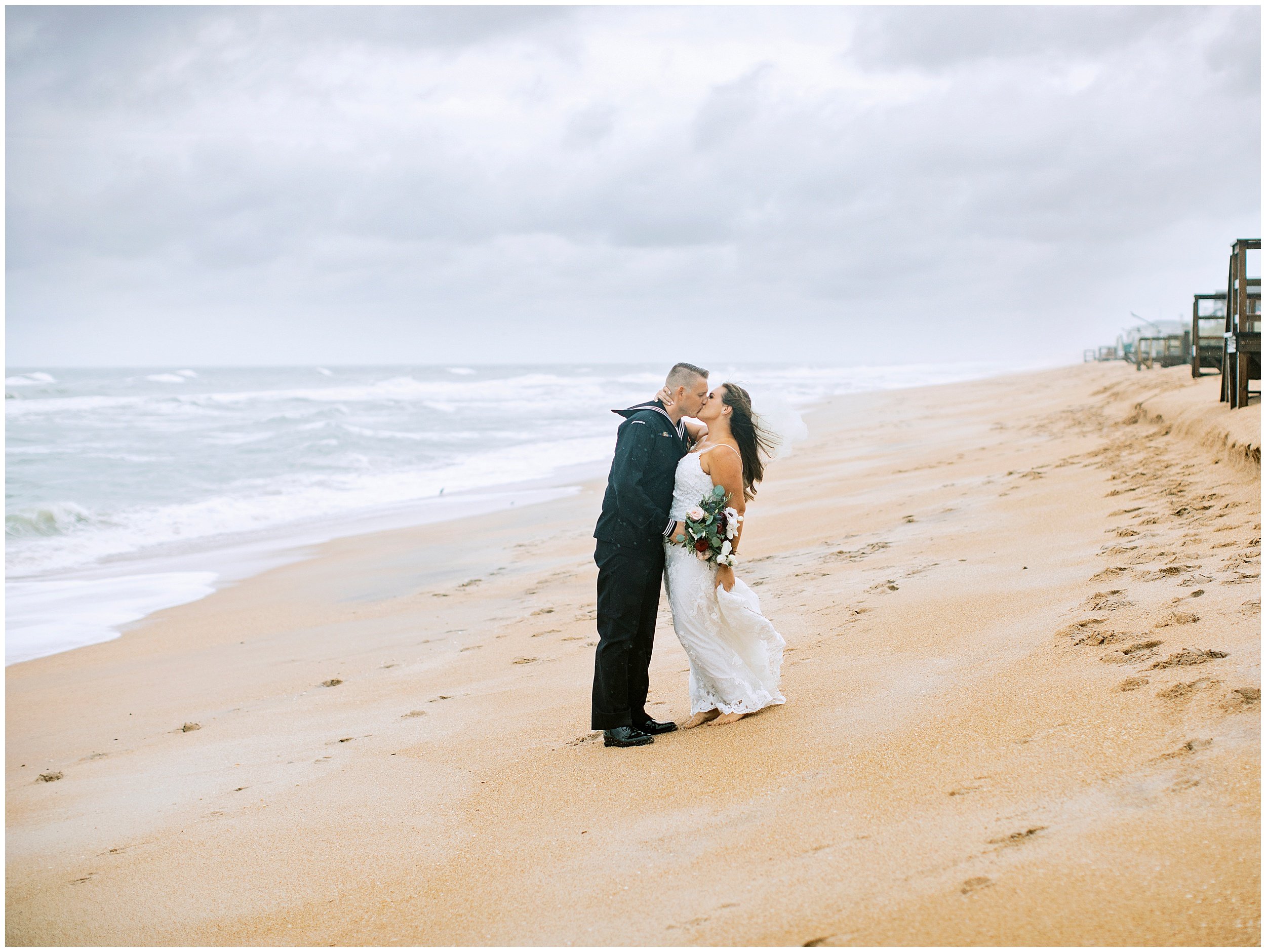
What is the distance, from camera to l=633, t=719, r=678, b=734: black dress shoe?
15.0 ft

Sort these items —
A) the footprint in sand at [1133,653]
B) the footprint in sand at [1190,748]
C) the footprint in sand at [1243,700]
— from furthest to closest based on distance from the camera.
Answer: the footprint in sand at [1133,653], the footprint in sand at [1243,700], the footprint in sand at [1190,748]

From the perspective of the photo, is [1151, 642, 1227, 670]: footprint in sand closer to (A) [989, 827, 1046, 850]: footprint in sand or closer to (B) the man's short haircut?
(A) [989, 827, 1046, 850]: footprint in sand

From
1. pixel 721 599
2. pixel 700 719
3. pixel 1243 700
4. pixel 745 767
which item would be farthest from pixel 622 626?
pixel 1243 700

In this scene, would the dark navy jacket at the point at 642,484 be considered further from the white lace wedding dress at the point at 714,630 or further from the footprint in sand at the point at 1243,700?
the footprint in sand at the point at 1243,700

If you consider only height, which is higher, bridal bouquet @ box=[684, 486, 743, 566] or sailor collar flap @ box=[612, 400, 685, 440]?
sailor collar flap @ box=[612, 400, 685, 440]

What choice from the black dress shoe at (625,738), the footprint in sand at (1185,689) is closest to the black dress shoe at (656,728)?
the black dress shoe at (625,738)

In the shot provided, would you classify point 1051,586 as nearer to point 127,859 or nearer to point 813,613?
point 813,613

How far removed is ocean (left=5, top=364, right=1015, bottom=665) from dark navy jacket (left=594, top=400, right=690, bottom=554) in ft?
2.01

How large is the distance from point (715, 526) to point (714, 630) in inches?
22.3

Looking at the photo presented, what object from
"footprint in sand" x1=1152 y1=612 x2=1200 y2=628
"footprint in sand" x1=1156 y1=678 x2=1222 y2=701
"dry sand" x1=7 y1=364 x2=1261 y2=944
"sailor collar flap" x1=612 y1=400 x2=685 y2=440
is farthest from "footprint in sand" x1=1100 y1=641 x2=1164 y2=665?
"sailor collar flap" x1=612 y1=400 x2=685 y2=440

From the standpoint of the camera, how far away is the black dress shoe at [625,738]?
4410 millimetres

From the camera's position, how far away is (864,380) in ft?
213

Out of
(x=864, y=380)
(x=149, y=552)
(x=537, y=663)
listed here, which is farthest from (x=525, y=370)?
(x=537, y=663)

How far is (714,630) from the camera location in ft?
14.9
